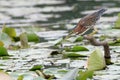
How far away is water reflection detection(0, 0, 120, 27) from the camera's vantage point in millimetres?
8875

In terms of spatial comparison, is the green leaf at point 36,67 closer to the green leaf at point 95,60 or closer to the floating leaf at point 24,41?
the green leaf at point 95,60

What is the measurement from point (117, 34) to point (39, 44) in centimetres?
93

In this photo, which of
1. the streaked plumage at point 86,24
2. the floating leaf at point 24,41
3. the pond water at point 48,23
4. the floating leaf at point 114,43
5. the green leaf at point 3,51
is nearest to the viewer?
the pond water at point 48,23

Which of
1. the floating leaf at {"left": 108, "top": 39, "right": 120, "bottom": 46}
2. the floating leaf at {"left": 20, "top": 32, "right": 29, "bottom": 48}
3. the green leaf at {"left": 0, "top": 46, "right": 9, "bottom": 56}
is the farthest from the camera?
the floating leaf at {"left": 20, "top": 32, "right": 29, "bottom": 48}

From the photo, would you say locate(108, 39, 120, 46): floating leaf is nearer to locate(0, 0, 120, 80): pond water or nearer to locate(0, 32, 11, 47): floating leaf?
locate(0, 0, 120, 80): pond water

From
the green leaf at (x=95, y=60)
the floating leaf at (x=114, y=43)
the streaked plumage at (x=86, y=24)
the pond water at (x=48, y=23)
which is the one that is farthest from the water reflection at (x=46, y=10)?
the green leaf at (x=95, y=60)

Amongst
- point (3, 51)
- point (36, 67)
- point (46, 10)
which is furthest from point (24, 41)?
point (46, 10)

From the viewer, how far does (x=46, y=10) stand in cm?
1046

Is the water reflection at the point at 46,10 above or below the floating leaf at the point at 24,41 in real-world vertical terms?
above

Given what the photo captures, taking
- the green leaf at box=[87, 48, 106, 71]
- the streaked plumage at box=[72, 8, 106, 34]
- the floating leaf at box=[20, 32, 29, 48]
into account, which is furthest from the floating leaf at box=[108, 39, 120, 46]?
the green leaf at box=[87, 48, 106, 71]

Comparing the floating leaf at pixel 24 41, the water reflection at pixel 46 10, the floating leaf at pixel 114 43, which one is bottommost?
the floating leaf at pixel 114 43

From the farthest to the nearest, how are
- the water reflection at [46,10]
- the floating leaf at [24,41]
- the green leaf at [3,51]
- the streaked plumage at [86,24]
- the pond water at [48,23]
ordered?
1. the water reflection at [46,10]
2. the floating leaf at [24,41]
3. the green leaf at [3,51]
4. the streaked plumage at [86,24]
5. the pond water at [48,23]

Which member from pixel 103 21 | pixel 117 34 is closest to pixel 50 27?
pixel 103 21

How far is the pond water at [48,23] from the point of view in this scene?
453cm
